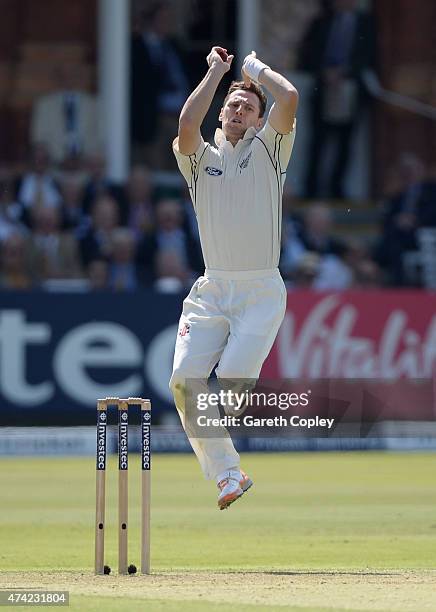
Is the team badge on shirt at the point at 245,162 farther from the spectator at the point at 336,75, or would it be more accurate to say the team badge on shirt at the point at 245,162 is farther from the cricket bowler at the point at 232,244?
the spectator at the point at 336,75

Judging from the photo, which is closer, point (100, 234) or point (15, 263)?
point (15, 263)

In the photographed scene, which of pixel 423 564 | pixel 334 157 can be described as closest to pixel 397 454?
pixel 334 157

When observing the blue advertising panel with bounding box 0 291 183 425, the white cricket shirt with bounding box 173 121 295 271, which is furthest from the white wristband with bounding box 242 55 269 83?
the blue advertising panel with bounding box 0 291 183 425

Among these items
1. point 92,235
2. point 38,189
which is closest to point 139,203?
point 92,235

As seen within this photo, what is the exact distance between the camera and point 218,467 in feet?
22.2

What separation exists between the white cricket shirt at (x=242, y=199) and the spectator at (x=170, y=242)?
710cm

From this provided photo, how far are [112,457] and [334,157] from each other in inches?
221

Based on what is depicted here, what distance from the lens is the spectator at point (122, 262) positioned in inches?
547

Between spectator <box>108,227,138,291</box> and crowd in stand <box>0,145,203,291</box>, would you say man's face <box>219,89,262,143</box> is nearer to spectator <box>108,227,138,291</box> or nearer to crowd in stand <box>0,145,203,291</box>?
crowd in stand <box>0,145,203,291</box>

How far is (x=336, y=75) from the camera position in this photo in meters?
16.7

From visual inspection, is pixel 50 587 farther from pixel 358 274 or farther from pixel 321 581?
pixel 358 274

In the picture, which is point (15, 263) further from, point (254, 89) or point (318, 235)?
point (254, 89)

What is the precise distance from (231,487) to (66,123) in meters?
10.3

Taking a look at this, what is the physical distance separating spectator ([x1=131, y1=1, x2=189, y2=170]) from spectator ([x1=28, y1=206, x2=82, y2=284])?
118 inches
